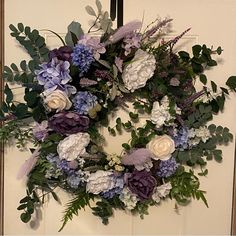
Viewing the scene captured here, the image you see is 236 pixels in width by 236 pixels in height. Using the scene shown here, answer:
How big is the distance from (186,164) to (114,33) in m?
0.53

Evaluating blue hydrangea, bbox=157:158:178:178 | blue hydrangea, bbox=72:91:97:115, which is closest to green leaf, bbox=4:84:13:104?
blue hydrangea, bbox=72:91:97:115

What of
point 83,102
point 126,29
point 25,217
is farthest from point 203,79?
point 25,217

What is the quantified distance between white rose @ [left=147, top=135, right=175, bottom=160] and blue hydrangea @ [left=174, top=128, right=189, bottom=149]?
0.03 m

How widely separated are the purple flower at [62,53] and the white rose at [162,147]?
0.39 metres

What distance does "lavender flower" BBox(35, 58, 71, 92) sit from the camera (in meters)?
1.28

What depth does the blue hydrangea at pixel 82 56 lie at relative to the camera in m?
1.27

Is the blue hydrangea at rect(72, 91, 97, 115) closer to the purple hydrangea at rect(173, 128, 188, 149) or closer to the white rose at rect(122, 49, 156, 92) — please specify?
the white rose at rect(122, 49, 156, 92)

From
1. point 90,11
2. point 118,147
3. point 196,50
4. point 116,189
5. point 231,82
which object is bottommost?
point 116,189

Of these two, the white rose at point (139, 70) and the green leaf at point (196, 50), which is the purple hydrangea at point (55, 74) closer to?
the white rose at point (139, 70)

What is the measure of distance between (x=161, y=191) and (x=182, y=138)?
0.20 meters

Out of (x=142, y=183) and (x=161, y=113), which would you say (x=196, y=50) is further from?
(x=142, y=183)

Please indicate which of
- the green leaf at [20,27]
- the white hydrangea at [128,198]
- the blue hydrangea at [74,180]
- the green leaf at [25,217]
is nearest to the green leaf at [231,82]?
the white hydrangea at [128,198]

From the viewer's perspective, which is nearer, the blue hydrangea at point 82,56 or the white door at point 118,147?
the blue hydrangea at point 82,56

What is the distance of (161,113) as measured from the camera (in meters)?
1.30
